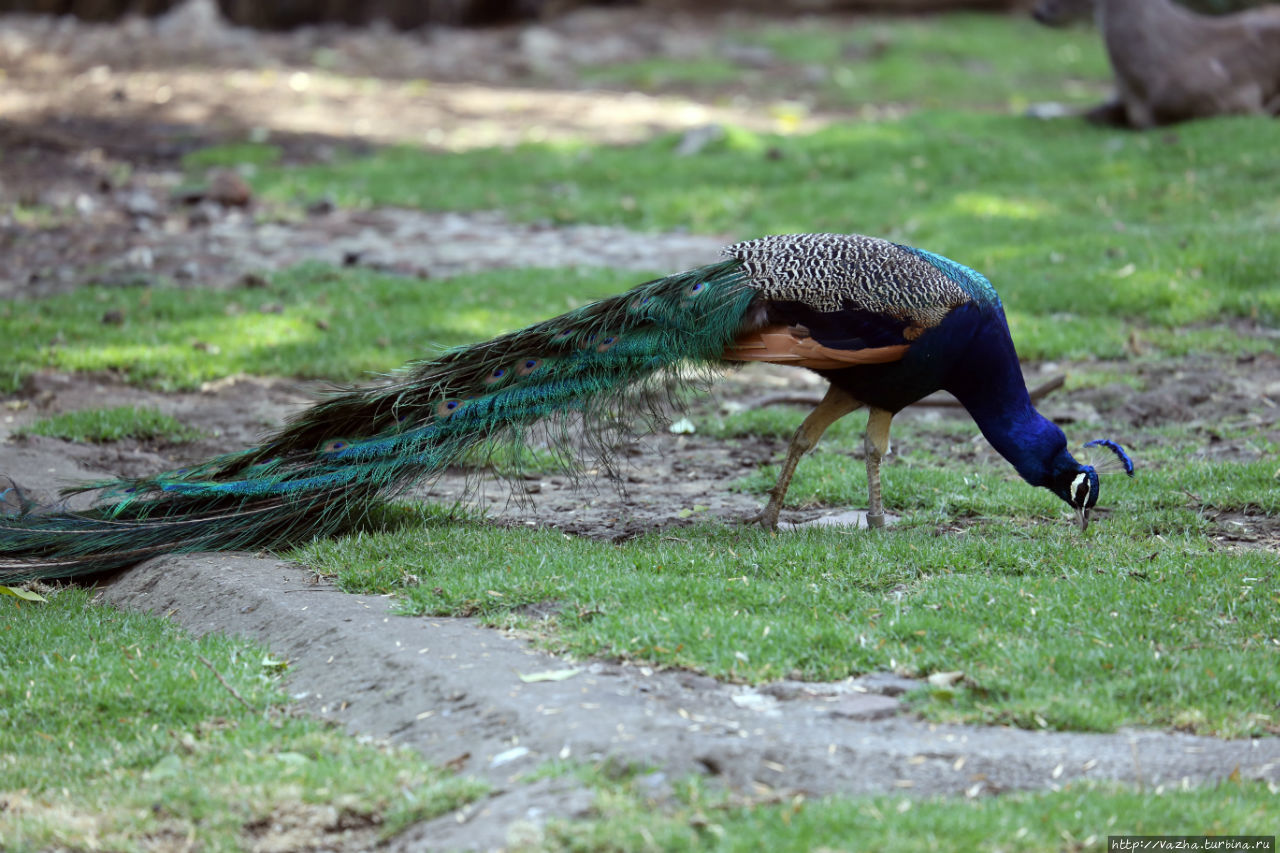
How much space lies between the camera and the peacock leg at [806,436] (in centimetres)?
605

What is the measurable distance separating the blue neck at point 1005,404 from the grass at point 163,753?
312 centimetres

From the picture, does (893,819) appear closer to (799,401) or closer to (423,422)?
(423,422)

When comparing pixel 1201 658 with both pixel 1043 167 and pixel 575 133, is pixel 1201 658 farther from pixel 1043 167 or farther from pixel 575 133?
pixel 575 133

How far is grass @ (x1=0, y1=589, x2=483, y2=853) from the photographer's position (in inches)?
144

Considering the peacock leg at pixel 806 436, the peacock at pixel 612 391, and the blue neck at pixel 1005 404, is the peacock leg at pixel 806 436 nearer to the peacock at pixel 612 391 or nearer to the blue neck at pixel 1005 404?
the peacock at pixel 612 391

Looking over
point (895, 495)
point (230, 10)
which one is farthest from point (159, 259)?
point (230, 10)

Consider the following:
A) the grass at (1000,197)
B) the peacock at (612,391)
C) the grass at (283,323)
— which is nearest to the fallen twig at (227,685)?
the peacock at (612,391)

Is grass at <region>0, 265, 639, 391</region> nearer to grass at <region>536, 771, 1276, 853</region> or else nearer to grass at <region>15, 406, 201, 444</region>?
grass at <region>15, 406, 201, 444</region>

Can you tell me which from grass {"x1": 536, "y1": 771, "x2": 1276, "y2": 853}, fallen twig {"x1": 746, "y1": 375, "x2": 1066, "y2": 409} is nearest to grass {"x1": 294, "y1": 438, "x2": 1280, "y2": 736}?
grass {"x1": 536, "y1": 771, "x2": 1276, "y2": 853}

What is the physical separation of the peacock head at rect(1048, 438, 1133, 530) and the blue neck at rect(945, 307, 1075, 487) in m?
0.01

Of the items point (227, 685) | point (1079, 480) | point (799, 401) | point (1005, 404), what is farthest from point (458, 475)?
point (1079, 480)

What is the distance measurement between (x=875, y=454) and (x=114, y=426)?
430 cm

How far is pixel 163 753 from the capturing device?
4102 millimetres

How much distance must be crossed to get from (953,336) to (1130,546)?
3.94ft
